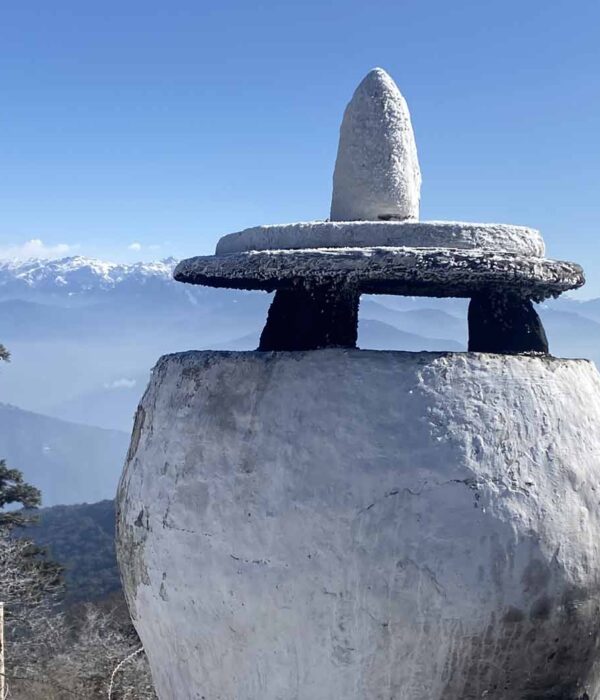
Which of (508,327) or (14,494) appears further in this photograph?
(14,494)

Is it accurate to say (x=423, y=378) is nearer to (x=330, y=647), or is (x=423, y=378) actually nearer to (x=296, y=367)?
(x=296, y=367)

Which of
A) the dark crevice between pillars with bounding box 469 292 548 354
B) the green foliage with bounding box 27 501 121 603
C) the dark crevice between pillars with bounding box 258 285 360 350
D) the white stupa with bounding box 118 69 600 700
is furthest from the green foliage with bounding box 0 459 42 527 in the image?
the dark crevice between pillars with bounding box 469 292 548 354

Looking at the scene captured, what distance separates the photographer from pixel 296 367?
4234mm

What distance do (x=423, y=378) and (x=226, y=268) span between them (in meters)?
1.23

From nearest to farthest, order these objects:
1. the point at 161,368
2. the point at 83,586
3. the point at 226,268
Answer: the point at 226,268 → the point at 161,368 → the point at 83,586

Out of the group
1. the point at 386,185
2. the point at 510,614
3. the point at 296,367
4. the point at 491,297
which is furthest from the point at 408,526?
the point at 386,185

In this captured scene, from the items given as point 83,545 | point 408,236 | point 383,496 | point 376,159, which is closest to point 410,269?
point 408,236

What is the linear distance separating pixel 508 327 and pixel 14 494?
1923 cm

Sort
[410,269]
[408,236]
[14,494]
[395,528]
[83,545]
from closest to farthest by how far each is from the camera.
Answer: [395,528] < [410,269] < [408,236] < [14,494] < [83,545]

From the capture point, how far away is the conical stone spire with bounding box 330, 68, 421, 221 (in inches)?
197

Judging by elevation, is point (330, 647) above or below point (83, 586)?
above

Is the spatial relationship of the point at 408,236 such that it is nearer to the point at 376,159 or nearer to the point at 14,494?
the point at 376,159

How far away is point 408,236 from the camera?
432 centimetres

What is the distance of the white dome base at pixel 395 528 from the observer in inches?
154
